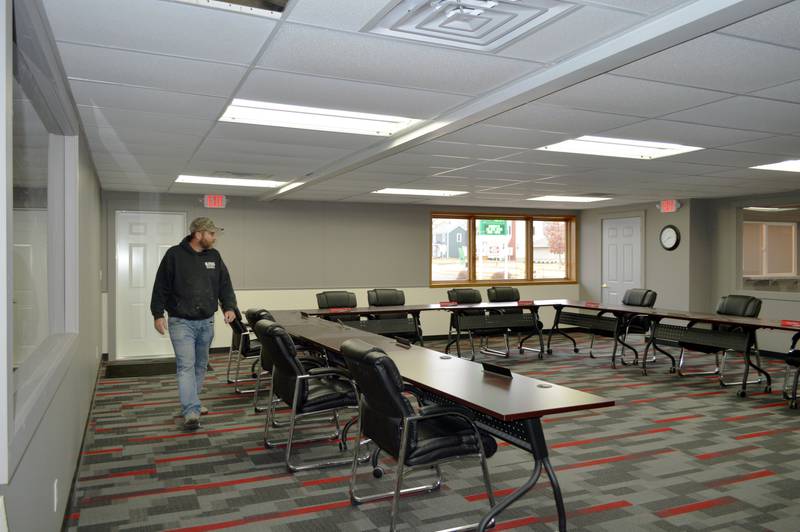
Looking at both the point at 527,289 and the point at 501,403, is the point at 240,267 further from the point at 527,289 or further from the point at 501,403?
the point at 501,403

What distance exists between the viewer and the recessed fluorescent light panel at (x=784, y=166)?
235 inches

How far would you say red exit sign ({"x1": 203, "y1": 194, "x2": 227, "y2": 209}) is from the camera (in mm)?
8789

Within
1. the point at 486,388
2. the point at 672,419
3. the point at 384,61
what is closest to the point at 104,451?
the point at 486,388

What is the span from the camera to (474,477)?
3.67 metres

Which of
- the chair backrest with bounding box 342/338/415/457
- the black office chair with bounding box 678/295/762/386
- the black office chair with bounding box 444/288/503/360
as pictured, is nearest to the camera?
the chair backrest with bounding box 342/338/415/457

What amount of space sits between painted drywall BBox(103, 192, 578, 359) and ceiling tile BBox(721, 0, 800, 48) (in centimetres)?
760

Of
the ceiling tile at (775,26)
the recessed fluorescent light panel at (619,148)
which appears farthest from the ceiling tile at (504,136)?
the ceiling tile at (775,26)

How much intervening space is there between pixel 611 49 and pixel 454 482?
2432 mm

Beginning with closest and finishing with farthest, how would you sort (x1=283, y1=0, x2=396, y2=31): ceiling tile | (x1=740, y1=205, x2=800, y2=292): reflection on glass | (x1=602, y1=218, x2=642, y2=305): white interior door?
(x1=283, y1=0, x2=396, y2=31): ceiling tile, (x1=740, y1=205, x2=800, y2=292): reflection on glass, (x1=602, y1=218, x2=642, y2=305): white interior door

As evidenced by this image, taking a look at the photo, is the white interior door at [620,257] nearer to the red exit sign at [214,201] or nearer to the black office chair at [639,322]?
the black office chair at [639,322]

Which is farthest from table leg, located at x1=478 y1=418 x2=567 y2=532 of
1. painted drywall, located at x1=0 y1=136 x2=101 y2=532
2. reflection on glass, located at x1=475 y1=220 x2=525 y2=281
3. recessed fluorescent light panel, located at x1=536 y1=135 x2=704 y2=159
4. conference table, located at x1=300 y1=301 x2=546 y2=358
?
reflection on glass, located at x1=475 y1=220 x2=525 y2=281

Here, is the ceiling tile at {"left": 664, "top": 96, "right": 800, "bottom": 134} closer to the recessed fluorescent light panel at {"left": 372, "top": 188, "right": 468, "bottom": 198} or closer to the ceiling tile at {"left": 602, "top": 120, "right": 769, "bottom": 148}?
the ceiling tile at {"left": 602, "top": 120, "right": 769, "bottom": 148}

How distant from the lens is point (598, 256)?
11.2 meters

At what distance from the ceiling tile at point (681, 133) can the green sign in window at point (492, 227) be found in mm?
Answer: 6188
